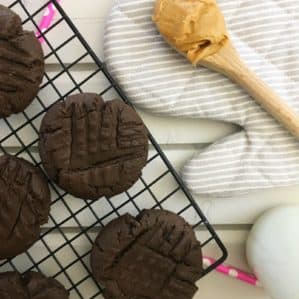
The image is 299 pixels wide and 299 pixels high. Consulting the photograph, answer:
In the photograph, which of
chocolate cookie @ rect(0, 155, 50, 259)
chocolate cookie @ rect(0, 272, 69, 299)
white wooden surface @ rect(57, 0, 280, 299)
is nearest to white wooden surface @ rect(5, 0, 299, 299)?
white wooden surface @ rect(57, 0, 280, 299)

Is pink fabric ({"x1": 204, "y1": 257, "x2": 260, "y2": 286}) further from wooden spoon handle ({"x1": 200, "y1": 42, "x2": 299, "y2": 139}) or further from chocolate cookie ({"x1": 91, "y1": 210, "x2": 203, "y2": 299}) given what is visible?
wooden spoon handle ({"x1": 200, "y1": 42, "x2": 299, "y2": 139})

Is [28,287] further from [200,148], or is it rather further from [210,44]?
[210,44]

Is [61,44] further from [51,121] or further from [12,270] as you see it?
[12,270]

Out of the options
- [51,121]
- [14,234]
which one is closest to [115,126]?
[51,121]

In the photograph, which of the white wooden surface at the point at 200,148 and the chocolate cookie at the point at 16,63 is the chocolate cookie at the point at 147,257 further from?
the chocolate cookie at the point at 16,63

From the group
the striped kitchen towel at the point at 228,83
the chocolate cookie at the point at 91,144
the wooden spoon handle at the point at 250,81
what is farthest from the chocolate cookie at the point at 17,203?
the wooden spoon handle at the point at 250,81
